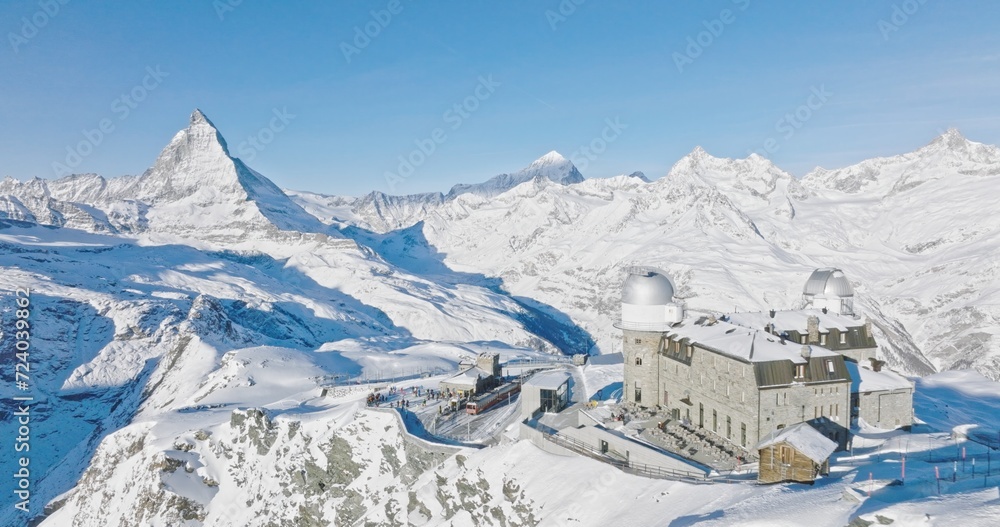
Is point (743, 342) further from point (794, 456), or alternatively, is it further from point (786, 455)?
point (794, 456)

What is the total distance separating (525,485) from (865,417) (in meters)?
31.3

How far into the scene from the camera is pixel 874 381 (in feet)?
175

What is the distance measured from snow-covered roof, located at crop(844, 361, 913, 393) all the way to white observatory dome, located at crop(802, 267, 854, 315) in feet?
70.2

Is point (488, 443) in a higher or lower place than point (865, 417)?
lower

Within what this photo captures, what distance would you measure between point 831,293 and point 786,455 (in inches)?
1865

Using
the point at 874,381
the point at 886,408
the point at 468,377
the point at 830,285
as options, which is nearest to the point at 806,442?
the point at 874,381

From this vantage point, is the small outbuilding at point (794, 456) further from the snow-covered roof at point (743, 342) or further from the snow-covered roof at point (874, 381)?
the snow-covered roof at point (874, 381)

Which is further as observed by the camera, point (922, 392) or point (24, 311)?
point (24, 311)

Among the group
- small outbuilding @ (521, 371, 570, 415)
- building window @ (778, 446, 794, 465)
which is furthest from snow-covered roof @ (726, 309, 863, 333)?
building window @ (778, 446, 794, 465)

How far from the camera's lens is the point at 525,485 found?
1778 inches

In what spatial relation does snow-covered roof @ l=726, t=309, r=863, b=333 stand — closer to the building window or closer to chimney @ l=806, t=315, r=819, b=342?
chimney @ l=806, t=315, r=819, b=342

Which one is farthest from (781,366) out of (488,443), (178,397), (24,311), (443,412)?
(24,311)

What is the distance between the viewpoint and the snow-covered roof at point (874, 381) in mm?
52625

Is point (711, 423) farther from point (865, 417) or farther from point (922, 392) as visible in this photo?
point (922, 392)
